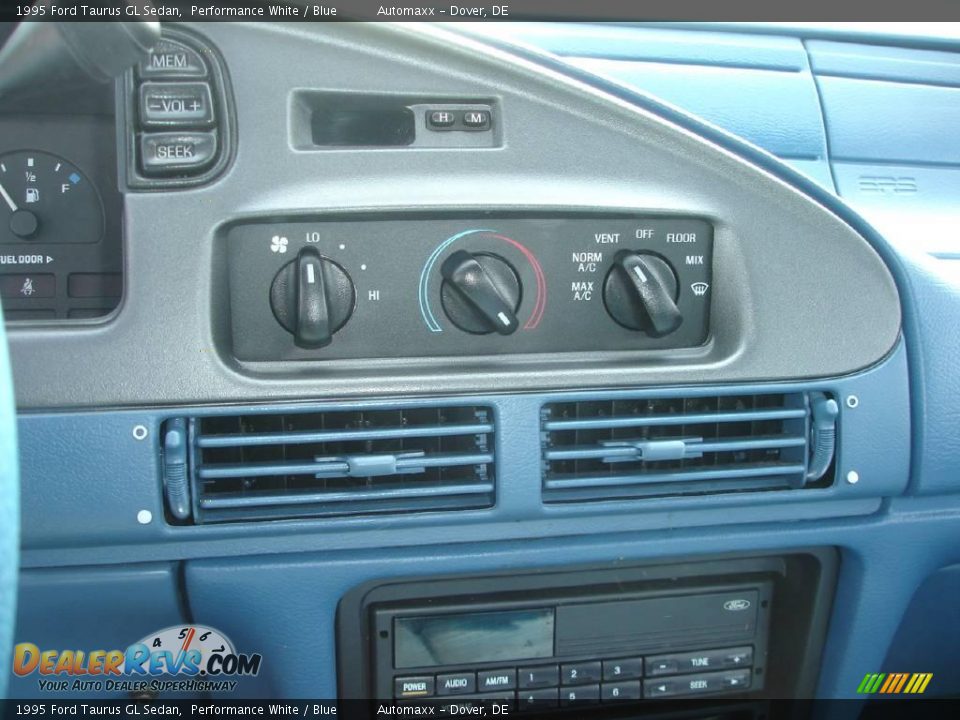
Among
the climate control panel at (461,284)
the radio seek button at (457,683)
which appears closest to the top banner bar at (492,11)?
the climate control panel at (461,284)

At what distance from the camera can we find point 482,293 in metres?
1.25

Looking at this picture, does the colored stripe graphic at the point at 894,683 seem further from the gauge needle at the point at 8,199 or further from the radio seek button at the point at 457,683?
the gauge needle at the point at 8,199

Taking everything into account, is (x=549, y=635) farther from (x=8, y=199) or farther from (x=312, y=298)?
(x=8, y=199)

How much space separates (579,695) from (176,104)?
3.50 feet

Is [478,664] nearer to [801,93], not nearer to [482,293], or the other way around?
[482,293]

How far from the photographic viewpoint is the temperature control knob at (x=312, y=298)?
121 centimetres

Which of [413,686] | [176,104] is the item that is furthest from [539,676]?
[176,104]

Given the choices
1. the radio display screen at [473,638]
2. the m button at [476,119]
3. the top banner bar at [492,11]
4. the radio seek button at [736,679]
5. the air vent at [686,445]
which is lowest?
the radio seek button at [736,679]

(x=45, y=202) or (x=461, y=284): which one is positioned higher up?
(x=45, y=202)

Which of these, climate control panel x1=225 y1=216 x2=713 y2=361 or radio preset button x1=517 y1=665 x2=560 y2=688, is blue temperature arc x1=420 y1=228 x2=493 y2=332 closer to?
climate control panel x1=225 y1=216 x2=713 y2=361

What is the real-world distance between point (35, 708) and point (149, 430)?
55 cm

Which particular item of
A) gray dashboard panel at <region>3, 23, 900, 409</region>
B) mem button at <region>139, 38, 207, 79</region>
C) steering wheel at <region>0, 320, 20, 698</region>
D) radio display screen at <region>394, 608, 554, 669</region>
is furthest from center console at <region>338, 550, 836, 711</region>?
mem button at <region>139, 38, 207, 79</region>

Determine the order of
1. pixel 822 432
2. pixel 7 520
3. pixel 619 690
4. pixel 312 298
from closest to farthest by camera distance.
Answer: pixel 7 520 < pixel 312 298 < pixel 822 432 < pixel 619 690

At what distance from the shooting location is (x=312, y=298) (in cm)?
121
